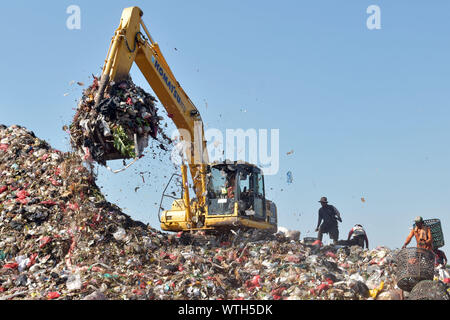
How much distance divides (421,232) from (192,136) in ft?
16.9

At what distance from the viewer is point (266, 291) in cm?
843

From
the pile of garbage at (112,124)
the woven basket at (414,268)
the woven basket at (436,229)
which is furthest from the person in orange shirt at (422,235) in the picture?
the pile of garbage at (112,124)

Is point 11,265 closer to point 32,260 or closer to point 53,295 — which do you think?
point 32,260

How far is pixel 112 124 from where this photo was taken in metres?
8.55

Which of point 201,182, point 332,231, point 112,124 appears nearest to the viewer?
point 112,124

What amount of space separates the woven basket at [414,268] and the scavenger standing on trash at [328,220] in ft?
15.7

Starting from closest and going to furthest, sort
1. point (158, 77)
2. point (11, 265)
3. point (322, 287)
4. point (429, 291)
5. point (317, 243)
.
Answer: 1. point (429, 291)
2. point (322, 287)
3. point (11, 265)
4. point (158, 77)
5. point (317, 243)

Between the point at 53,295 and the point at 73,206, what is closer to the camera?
the point at 53,295

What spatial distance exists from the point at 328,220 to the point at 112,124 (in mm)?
6325

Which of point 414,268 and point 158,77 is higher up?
point 158,77

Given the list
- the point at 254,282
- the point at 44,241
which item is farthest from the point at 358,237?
the point at 44,241
